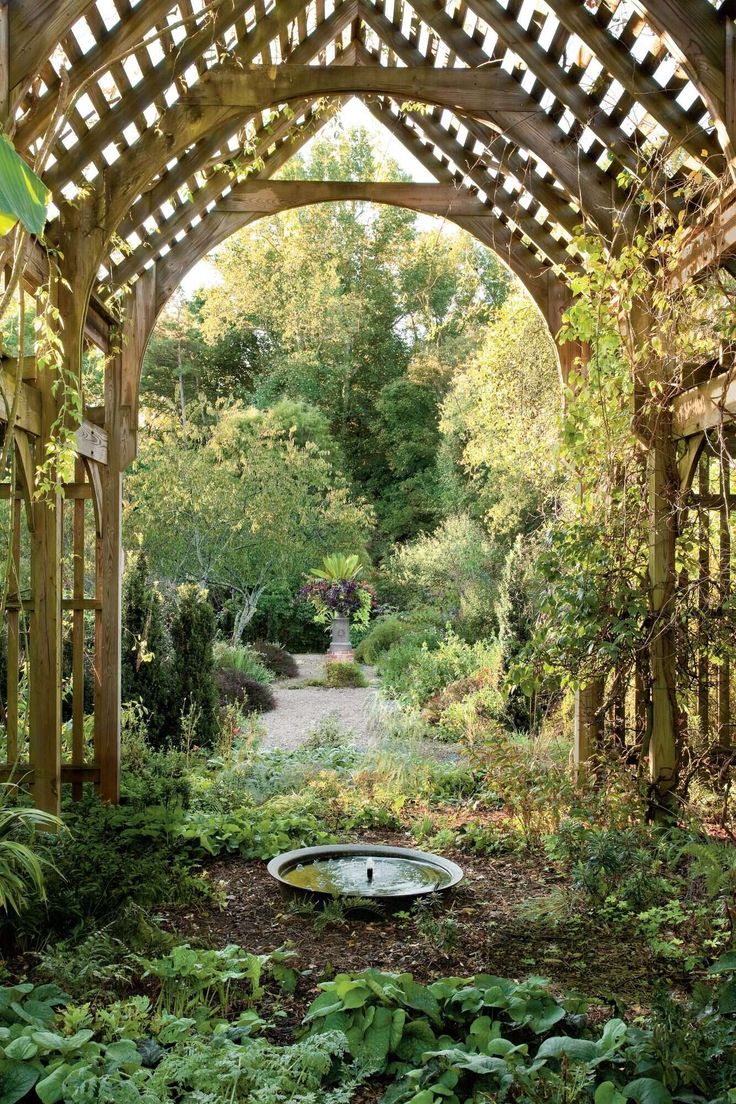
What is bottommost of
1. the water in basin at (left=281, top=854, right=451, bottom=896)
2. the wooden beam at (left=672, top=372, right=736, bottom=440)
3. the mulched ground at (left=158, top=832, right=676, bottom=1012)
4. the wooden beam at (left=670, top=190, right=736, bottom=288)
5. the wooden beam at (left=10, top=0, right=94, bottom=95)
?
Answer: the mulched ground at (left=158, top=832, right=676, bottom=1012)

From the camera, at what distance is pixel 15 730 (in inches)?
169

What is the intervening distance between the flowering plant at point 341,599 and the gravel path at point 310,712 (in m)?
2.15

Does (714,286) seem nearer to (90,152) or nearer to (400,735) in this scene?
(90,152)

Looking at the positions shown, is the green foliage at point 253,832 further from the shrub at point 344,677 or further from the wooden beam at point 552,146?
the shrub at point 344,677

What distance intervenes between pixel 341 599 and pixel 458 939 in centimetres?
1209

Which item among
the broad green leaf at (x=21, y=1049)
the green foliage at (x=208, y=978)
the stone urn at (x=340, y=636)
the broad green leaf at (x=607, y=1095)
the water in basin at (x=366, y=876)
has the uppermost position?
the stone urn at (x=340, y=636)

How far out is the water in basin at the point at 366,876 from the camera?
4.20 m

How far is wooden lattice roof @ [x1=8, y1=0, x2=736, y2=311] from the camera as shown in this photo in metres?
3.61

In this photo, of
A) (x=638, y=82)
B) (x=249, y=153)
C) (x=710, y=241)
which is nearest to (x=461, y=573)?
(x=249, y=153)

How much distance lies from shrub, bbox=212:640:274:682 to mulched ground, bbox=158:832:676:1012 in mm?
6543

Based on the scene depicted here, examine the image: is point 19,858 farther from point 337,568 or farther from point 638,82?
point 337,568

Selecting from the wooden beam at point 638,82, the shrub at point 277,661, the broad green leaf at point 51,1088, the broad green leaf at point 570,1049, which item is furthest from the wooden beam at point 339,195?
the shrub at point 277,661

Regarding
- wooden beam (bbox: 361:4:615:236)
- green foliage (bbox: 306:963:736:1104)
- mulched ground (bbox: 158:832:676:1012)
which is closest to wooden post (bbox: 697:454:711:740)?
mulched ground (bbox: 158:832:676:1012)

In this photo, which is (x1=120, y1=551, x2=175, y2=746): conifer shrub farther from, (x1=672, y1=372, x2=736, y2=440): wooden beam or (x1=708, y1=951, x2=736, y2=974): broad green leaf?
(x1=708, y1=951, x2=736, y2=974): broad green leaf
